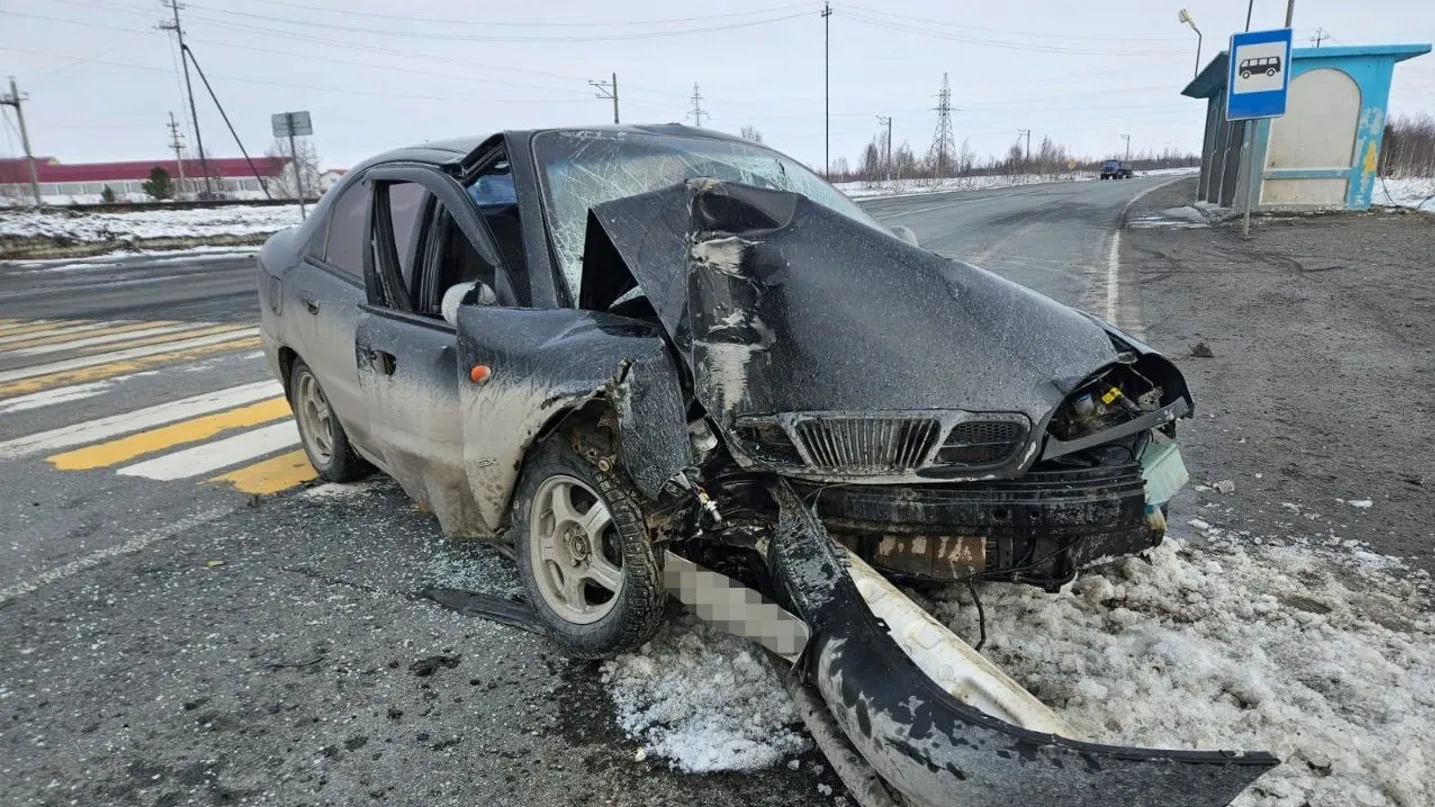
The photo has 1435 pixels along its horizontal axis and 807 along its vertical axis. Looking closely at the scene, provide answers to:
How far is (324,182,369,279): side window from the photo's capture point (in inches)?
155

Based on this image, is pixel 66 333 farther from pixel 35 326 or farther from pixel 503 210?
pixel 503 210

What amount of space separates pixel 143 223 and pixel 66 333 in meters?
17.4

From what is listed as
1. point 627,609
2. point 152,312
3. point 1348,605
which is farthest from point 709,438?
point 152,312

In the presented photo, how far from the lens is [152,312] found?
11.3 meters

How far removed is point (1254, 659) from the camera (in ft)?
8.56

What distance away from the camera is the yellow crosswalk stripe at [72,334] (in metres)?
9.06

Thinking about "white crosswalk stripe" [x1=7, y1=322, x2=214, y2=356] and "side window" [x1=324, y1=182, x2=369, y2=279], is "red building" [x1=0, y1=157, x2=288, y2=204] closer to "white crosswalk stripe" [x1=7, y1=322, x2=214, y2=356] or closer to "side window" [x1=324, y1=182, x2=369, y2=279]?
"white crosswalk stripe" [x1=7, y1=322, x2=214, y2=356]

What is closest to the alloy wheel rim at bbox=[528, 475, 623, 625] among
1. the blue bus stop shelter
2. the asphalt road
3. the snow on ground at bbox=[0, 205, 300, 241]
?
the asphalt road

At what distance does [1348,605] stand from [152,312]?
12827 millimetres

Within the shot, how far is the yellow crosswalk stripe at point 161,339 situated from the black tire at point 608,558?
802cm

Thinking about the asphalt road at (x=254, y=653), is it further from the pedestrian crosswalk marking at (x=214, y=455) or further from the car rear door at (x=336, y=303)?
the car rear door at (x=336, y=303)

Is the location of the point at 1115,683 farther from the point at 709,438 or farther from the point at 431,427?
the point at 431,427

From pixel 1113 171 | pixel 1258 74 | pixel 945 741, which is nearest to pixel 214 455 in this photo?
pixel 945 741

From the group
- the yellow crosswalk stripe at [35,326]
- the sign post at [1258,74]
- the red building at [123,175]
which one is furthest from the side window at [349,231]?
the red building at [123,175]
